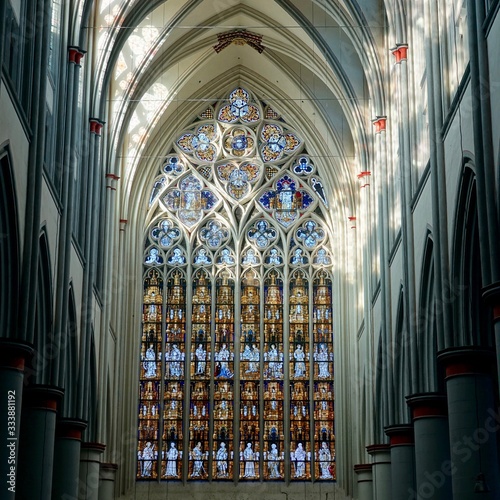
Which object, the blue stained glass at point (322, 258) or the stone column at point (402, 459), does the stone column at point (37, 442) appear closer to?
the stone column at point (402, 459)

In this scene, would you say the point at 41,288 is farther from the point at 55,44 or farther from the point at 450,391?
the point at 450,391

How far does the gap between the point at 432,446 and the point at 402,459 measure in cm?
400

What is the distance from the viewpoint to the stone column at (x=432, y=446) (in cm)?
2327

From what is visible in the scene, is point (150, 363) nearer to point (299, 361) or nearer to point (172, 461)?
point (172, 461)

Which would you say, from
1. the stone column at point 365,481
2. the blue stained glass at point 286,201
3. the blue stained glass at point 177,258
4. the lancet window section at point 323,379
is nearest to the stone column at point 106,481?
the lancet window section at point 323,379

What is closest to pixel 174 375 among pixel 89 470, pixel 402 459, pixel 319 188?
pixel 319 188

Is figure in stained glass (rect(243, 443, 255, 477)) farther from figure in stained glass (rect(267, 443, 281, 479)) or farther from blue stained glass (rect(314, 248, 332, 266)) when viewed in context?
blue stained glass (rect(314, 248, 332, 266))

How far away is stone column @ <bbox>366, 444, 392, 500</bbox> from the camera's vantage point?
31097 millimetres

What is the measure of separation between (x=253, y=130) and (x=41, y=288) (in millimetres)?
19939

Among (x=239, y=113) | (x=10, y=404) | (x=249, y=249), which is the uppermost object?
(x=239, y=113)

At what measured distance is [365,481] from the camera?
116ft

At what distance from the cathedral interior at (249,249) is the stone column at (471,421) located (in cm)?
4

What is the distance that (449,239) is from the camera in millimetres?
22484

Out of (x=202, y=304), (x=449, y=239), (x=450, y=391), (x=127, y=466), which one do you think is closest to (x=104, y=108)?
(x=202, y=304)
